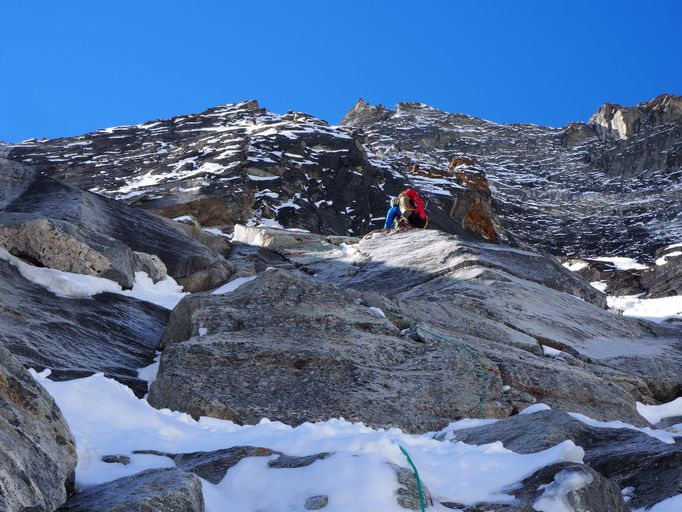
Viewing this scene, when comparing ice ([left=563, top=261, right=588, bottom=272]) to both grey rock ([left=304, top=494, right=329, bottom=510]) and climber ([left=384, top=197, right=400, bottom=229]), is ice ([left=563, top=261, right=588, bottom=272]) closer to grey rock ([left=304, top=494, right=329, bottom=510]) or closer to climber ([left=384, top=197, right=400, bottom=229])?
climber ([left=384, top=197, right=400, bottom=229])

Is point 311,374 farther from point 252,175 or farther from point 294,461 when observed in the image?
point 252,175

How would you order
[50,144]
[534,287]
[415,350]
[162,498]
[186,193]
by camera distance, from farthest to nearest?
[50,144] < [186,193] < [534,287] < [415,350] < [162,498]

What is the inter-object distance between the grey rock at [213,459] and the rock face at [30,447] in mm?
751

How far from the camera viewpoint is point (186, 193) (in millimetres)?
32812

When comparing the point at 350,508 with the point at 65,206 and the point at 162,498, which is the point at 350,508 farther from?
the point at 65,206

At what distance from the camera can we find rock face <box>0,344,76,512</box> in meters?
3.47

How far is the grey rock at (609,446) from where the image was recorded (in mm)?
4773

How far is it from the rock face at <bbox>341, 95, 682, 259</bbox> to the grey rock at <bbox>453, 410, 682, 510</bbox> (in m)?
72.9

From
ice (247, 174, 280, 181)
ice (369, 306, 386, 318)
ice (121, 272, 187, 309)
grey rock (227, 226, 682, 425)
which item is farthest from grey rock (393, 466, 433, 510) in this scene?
ice (247, 174, 280, 181)

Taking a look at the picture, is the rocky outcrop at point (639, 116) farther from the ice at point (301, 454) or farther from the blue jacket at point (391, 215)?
the ice at point (301, 454)

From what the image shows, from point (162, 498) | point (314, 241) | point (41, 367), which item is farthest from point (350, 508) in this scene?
point (314, 241)

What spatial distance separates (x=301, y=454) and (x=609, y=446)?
1912 mm

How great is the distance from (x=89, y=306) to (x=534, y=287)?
6345mm

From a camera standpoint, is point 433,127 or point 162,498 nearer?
point 162,498
